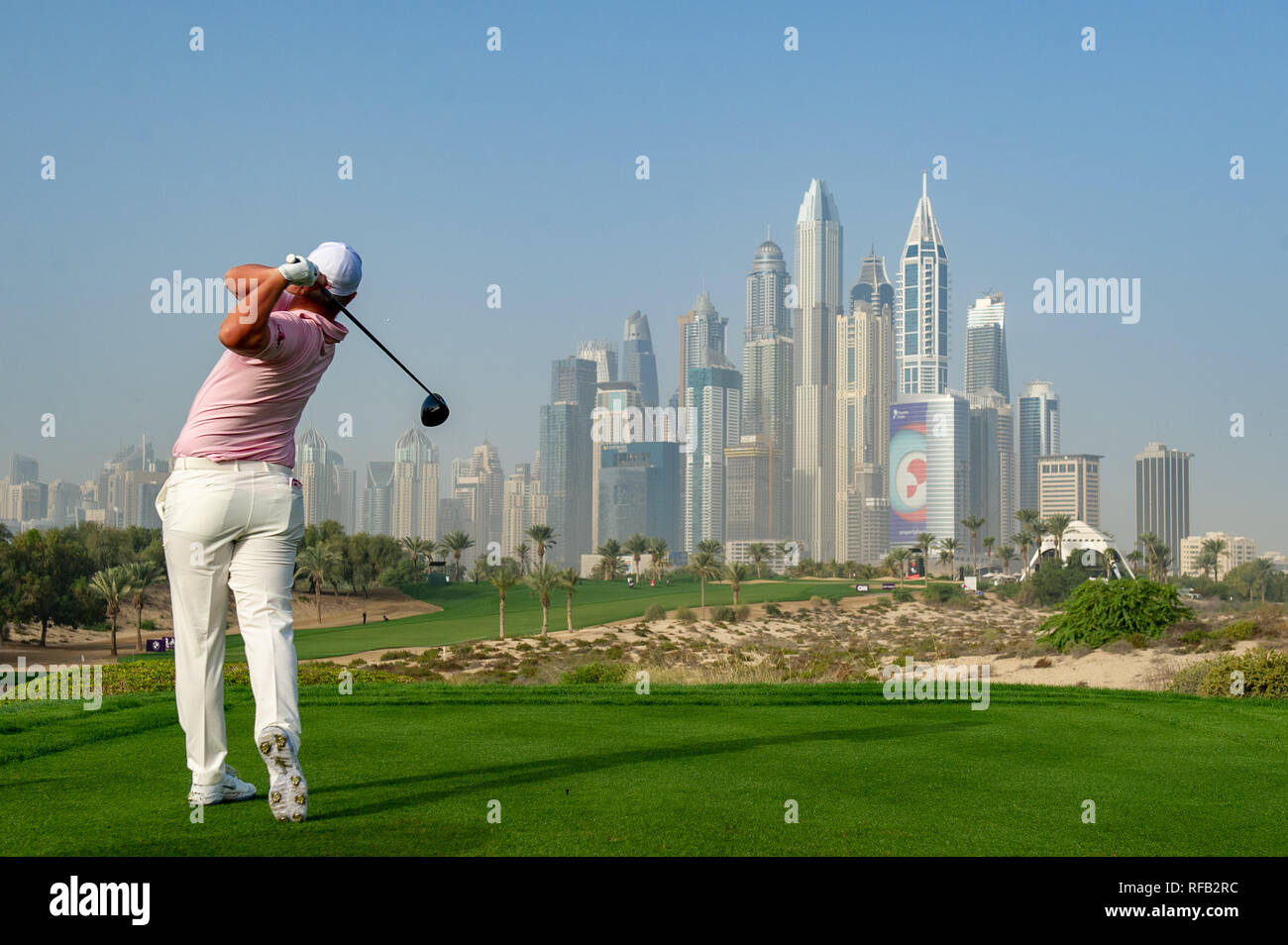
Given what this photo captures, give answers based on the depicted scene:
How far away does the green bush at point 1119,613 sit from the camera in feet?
90.5

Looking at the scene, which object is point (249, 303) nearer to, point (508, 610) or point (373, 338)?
point (373, 338)

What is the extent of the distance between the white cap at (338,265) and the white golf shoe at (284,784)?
2.40 metres

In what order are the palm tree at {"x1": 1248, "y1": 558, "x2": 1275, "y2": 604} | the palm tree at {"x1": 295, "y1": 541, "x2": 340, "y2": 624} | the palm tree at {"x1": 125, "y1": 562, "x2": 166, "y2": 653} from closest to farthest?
the palm tree at {"x1": 125, "y1": 562, "x2": 166, "y2": 653}
the palm tree at {"x1": 295, "y1": 541, "x2": 340, "y2": 624}
the palm tree at {"x1": 1248, "y1": 558, "x2": 1275, "y2": 604}

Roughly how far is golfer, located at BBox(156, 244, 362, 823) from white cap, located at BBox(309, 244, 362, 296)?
123 millimetres

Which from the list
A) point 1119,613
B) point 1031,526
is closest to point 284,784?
point 1119,613

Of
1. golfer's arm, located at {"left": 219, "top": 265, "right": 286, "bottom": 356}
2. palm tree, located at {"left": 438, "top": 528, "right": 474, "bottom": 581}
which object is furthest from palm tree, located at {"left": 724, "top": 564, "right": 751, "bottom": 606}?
golfer's arm, located at {"left": 219, "top": 265, "right": 286, "bottom": 356}

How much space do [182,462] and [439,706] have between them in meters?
5.01

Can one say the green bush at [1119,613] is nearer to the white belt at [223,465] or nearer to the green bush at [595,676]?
the green bush at [595,676]

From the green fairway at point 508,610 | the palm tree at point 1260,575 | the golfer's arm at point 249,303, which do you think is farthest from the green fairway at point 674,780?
the palm tree at point 1260,575

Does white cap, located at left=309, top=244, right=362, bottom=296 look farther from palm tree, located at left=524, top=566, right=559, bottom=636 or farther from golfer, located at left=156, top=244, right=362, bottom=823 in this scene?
palm tree, located at left=524, top=566, right=559, bottom=636

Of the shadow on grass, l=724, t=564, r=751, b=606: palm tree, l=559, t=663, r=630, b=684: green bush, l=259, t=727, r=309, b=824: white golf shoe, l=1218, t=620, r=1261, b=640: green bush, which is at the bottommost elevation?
l=724, t=564, r=751, b=606: palm tree

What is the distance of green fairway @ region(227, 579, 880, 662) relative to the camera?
63375 mm
